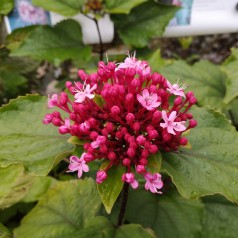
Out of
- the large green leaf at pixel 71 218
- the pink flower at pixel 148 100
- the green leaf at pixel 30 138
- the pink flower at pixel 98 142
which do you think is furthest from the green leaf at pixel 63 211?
the pink flower at pixel 148 100

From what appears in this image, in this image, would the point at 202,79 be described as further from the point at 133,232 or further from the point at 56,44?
the point at 133,232

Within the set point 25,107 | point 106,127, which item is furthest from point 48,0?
point 106,127

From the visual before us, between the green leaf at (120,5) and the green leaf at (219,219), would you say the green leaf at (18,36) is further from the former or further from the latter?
the green leaf at (219,219)

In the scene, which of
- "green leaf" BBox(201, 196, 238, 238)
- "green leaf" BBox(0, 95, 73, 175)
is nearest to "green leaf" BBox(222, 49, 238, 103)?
"green leaf" BBox(201, 196, 238, 238)

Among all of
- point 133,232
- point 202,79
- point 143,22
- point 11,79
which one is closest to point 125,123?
point 133,232

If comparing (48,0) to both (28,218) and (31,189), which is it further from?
(28,218)

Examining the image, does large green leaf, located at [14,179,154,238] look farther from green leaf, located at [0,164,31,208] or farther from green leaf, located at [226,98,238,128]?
green leaf, located at [226,98,238,128]

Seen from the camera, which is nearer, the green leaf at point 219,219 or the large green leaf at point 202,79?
the green leaf at point 219,219
